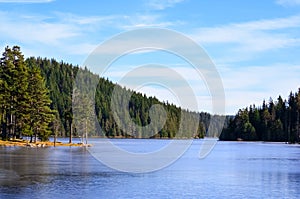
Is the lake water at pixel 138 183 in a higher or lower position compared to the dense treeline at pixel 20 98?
lower

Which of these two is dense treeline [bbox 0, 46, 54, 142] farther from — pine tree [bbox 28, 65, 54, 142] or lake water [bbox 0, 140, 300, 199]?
lake water [bbox 0, 140, 300, 199]

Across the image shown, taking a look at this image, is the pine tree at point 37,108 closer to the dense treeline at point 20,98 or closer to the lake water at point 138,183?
the dense treeline at point 20,98

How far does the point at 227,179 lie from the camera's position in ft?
173

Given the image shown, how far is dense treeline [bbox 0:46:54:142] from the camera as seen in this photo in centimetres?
10962

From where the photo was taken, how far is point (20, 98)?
362 ft

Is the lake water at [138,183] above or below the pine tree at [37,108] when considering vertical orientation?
below

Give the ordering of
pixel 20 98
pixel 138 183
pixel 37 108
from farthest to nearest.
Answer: pixel 37 108 < pixel 20 98 < pixel 138 183

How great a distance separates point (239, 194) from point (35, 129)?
75.9 m

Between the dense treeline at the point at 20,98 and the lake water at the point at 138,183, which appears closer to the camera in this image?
the lake water at the point at 138,183

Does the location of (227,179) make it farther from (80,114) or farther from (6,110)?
(80,114)

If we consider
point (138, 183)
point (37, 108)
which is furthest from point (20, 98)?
point (138, 183)

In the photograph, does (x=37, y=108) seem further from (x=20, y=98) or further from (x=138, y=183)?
(x=138, y=183)

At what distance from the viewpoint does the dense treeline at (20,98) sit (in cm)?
10962

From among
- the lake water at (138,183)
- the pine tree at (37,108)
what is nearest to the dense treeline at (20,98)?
the pine tree at (37,108)
